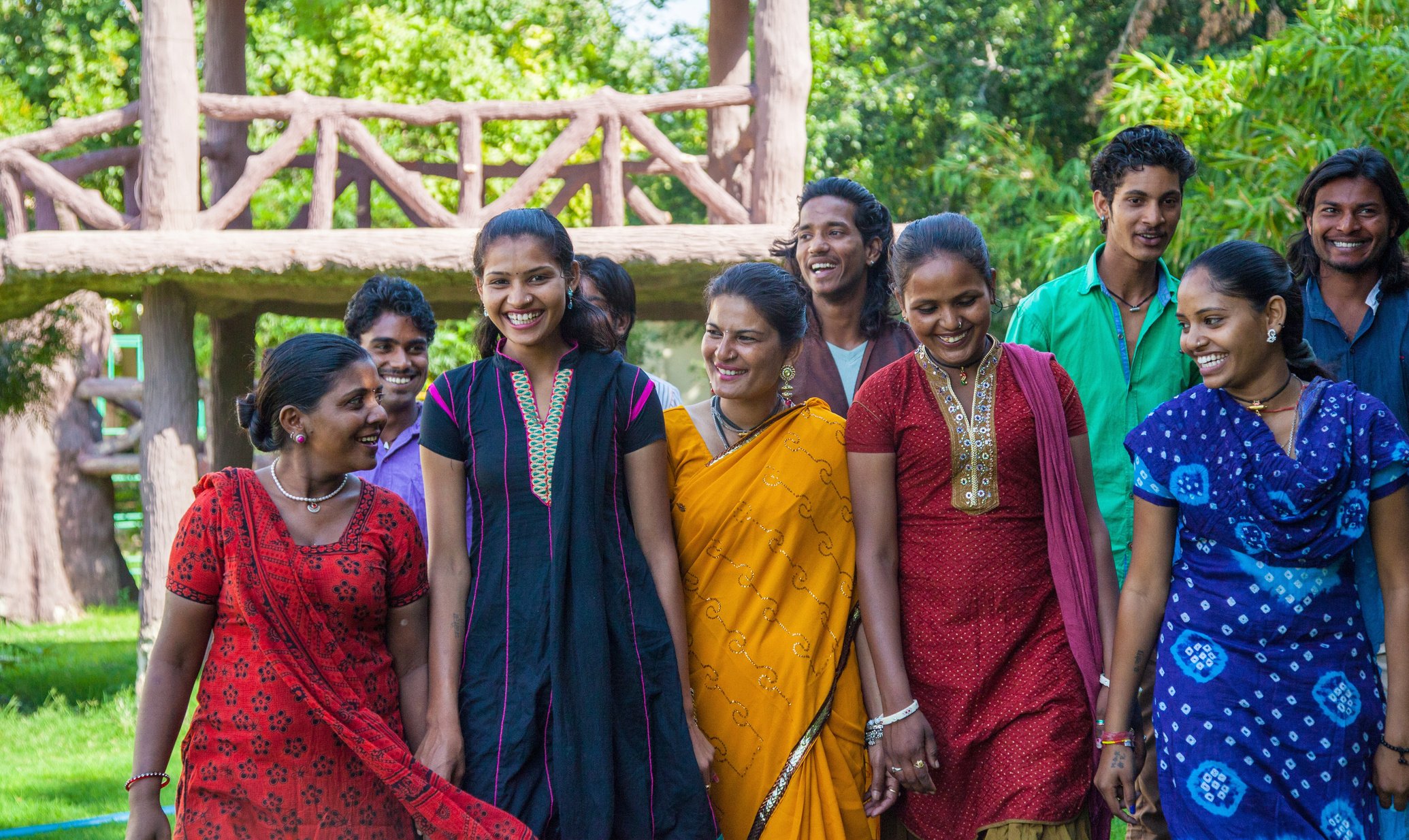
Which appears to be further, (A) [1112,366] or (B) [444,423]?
(A) [1112,366]

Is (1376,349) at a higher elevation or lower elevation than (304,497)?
higher

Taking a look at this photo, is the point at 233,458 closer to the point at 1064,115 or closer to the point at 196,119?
the point at 196,119

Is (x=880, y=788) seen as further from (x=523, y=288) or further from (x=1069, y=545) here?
(x=523, y=288)

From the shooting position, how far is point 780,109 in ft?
25.0

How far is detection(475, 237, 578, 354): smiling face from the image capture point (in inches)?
111

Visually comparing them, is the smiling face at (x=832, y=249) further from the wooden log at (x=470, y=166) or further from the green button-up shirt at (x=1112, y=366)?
the wooden log at (x=470, y=166)

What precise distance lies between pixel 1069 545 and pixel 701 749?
93 cm

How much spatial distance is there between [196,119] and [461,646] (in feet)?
20.3

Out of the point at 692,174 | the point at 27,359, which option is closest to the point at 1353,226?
the point at 692,174

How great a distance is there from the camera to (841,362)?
3.76m

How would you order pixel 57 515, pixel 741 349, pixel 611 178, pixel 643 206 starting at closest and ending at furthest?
pixel 741 349, pixel 611 178, pixel 643 206, pixel 57 515

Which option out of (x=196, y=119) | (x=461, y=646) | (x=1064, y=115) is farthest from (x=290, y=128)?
(x=1064, y=115)

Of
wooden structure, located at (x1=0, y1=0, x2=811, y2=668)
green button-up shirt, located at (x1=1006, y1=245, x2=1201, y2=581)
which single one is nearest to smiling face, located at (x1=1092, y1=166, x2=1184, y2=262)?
green button-up shirt, located at (x1=1006, y1=245, x2=1201, y2=581)

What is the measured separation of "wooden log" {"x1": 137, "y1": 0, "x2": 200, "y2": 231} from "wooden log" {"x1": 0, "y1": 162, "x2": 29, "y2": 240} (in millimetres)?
271
